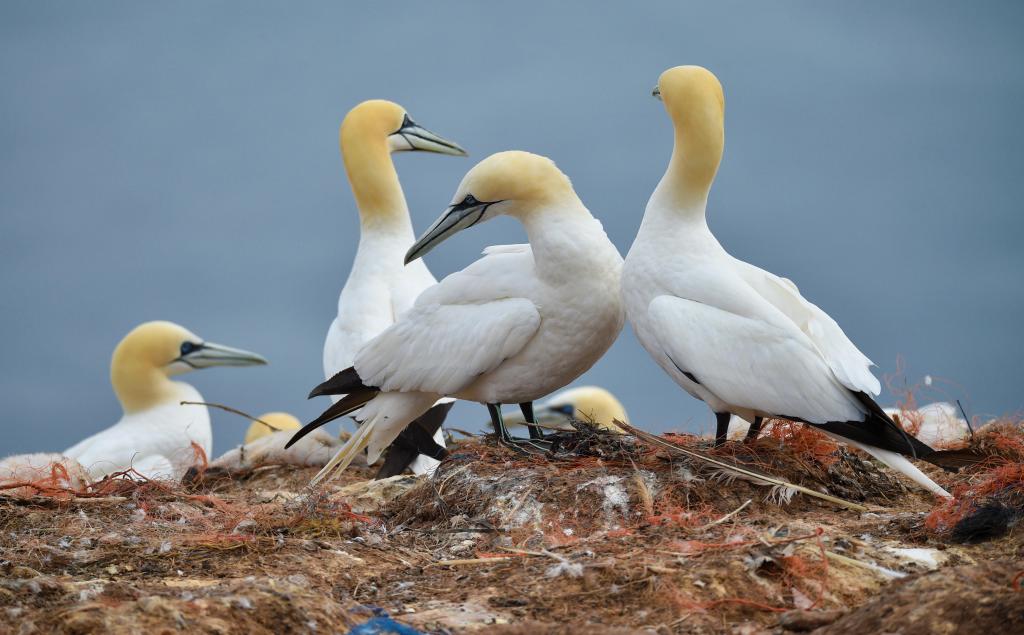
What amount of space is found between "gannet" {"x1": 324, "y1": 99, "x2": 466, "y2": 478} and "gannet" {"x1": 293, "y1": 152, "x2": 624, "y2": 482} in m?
1.16

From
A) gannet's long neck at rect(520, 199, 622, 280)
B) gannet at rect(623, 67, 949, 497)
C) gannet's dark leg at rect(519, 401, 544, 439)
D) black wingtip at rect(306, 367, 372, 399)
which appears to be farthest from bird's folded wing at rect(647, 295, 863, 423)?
black wingtip at rect(306, 367, 372, 399)

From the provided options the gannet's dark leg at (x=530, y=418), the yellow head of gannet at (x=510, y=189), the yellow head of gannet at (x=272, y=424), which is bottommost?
the yellow head of gannet at (x=272, y=424)

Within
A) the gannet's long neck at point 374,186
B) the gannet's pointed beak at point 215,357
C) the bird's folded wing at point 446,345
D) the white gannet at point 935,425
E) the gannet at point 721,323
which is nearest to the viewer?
the gannet at point 721,323

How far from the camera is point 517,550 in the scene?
206 inches

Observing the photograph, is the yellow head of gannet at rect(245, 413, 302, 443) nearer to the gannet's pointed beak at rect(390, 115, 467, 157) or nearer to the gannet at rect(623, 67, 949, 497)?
the gannet's pointed beak at rect(390, 115, 467, 157)

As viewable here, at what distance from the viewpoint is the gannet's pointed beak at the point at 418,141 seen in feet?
35.8

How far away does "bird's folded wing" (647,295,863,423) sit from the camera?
18.9ft

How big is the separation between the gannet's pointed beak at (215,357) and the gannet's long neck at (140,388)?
1.23ft

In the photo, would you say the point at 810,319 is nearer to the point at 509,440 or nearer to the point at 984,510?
the point at 984,510

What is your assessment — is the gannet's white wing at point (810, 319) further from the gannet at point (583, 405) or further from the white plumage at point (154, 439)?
the gannet at point (583, 405)

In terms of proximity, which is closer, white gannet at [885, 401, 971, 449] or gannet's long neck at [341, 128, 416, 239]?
white gannet at [885, 401, 971, 449]

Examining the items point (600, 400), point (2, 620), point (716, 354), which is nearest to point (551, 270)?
point (716, 354)

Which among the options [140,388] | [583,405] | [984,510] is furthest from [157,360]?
[984,510]

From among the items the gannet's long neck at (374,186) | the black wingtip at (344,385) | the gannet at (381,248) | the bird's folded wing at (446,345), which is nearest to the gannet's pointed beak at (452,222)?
the bird's folded wing at (446,345)
